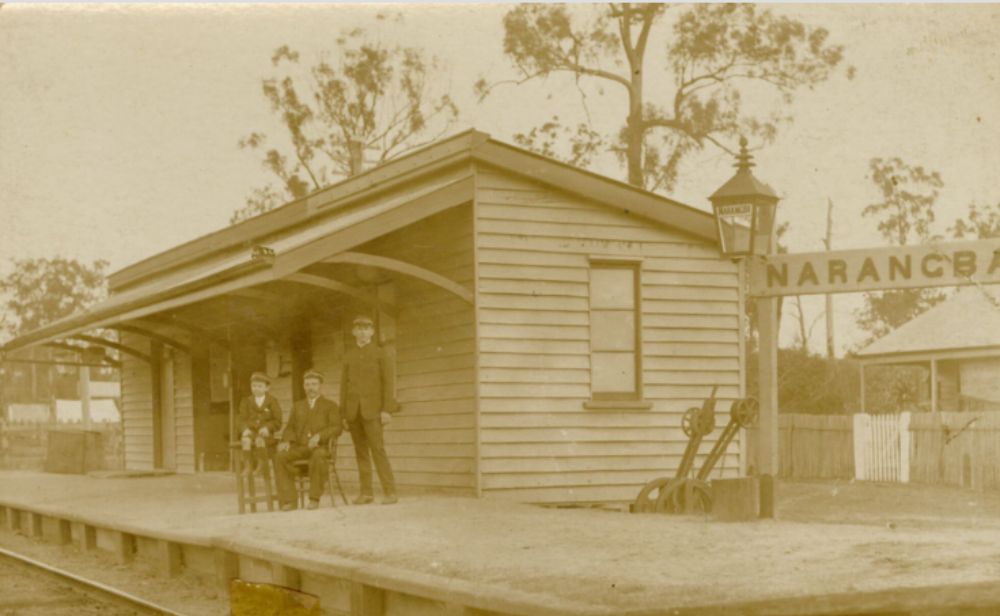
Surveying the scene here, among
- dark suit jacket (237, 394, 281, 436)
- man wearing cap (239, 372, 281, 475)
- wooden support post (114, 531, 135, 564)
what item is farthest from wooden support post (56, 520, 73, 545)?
dark suit jacket (237, 394, 281, 436)

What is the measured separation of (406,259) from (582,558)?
260 inches

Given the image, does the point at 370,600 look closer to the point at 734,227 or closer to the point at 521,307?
the point at 521,307

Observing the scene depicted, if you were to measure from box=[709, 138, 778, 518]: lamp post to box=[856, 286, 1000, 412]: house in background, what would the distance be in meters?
14.4

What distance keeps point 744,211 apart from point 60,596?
23.2ft

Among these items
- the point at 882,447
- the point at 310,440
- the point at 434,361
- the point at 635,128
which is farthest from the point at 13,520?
the point at 882,447

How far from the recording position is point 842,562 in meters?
7.35

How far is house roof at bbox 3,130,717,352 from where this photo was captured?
11.6 metres

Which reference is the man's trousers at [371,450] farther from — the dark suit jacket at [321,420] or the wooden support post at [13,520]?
the wooden support post at [13,520]

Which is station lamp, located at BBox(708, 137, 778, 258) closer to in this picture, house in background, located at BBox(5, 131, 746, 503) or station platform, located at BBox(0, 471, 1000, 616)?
house in background, located at BBox(5, 131, 746, 503)

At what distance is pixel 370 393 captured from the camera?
11461 mm

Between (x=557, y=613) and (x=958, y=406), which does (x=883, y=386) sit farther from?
(x=557, y=613)

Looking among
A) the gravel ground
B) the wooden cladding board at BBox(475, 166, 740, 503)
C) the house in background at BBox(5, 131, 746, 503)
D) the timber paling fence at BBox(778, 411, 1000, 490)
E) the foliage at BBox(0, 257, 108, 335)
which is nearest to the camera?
the gravel ground

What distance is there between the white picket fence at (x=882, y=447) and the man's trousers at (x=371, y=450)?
11.4 metres

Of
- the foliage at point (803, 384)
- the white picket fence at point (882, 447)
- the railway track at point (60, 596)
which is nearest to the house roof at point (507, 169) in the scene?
the railway track at point (60, 596)
